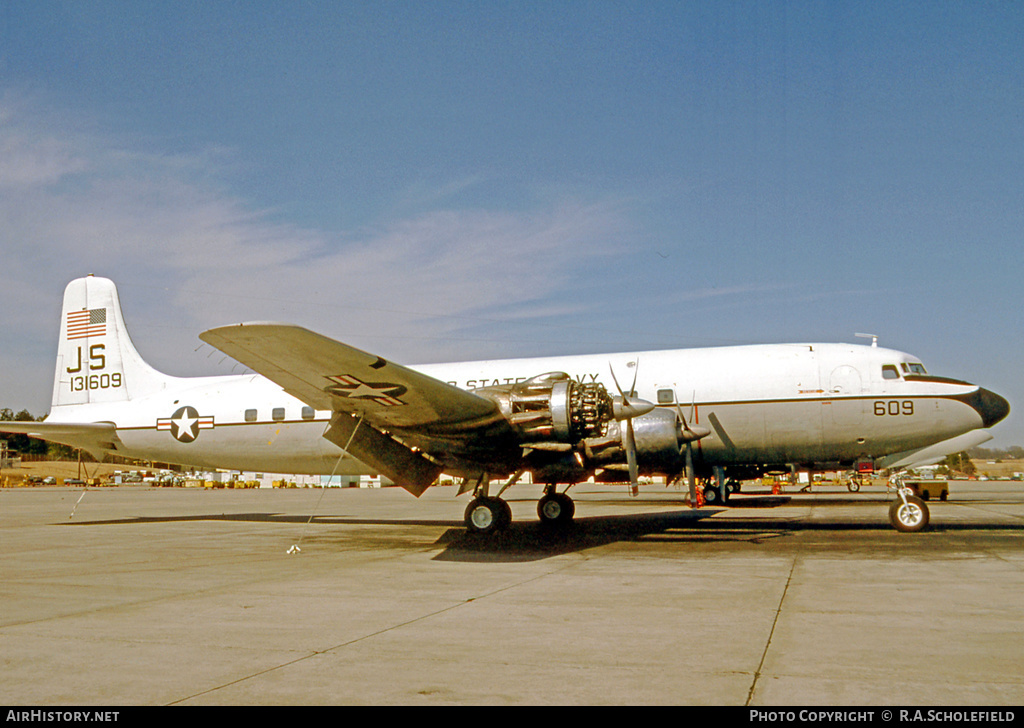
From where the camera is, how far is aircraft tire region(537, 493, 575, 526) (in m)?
16.4

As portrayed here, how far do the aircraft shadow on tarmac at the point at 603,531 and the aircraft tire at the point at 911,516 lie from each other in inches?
9.0

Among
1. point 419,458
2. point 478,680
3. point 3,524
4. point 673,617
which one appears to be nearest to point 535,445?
point 419,458

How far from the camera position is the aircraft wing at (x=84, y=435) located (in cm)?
1802

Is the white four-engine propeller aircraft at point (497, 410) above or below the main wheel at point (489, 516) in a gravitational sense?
above

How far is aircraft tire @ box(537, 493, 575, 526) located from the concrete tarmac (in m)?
2.25

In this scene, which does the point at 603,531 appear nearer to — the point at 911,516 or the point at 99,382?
the point at 911,516

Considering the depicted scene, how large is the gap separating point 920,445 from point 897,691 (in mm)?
12276

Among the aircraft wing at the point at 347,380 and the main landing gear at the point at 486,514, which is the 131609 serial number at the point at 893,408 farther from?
the aircraft wing at the point at 347,380

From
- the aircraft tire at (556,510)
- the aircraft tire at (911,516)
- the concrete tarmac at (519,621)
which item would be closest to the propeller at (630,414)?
the concrete tarmac at (519,621)

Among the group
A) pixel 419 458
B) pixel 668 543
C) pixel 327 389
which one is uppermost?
pixel 327 389

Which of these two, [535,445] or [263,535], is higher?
[535,445]

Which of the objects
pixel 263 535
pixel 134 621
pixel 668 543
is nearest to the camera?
pixel 134 621

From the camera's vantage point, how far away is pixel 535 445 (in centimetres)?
1264

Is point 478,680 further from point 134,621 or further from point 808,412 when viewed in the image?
point 808,412
